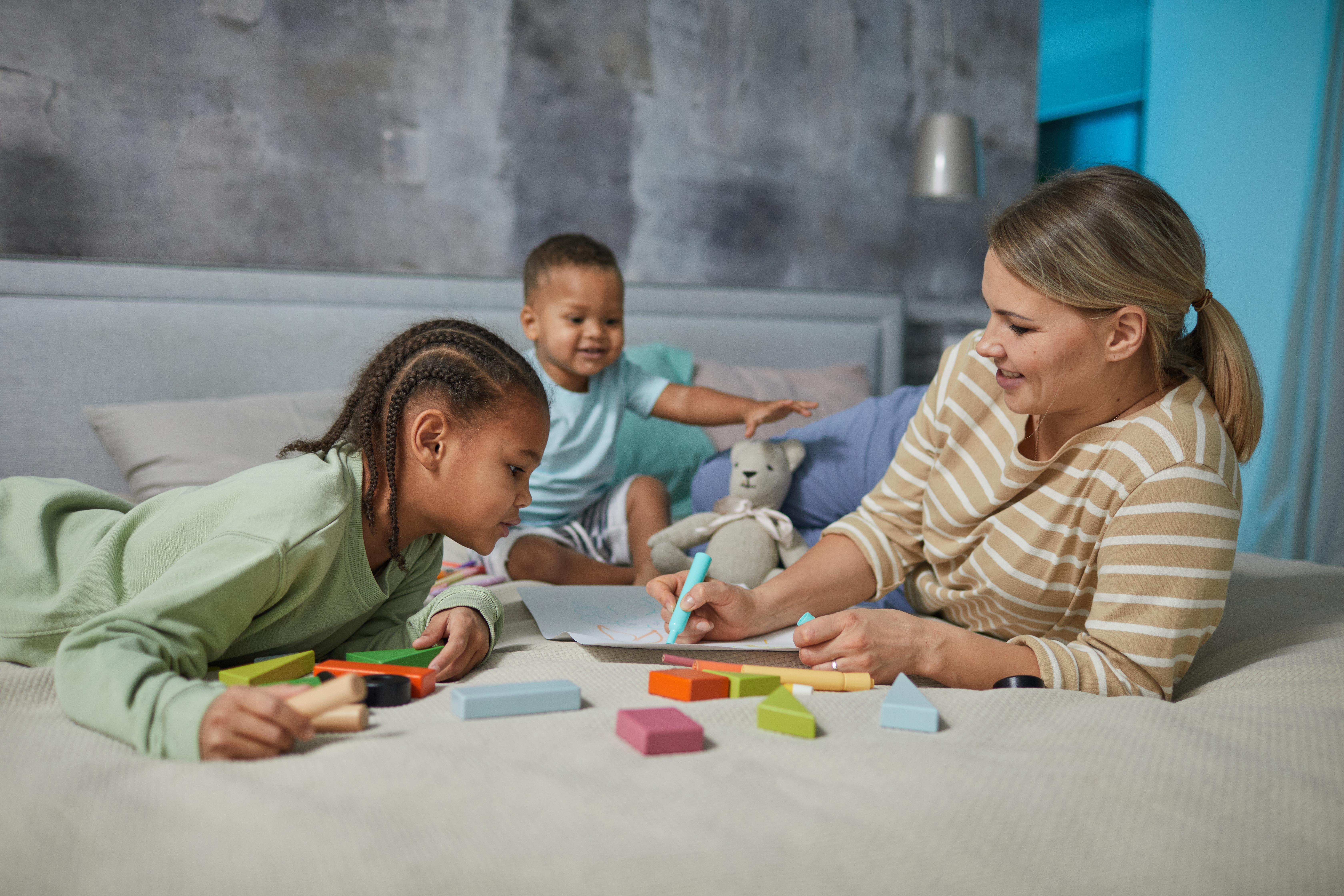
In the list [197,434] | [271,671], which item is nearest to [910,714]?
[271,671]

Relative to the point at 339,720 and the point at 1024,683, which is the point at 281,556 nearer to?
the point at 339,720

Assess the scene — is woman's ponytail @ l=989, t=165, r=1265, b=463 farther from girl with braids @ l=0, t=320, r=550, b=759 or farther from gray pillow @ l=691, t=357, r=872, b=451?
gray pillow @ l=691, t=357, r=872, b=451

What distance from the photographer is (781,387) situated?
7.44ft

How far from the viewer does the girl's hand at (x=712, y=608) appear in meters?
1.06

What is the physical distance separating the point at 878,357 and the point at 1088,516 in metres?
Answer: 1.80

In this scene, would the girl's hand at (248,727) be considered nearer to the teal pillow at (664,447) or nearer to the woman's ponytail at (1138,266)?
the woman's ponytail at (1138,266)

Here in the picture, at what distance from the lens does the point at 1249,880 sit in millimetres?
571

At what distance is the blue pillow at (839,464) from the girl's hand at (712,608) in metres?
0.55

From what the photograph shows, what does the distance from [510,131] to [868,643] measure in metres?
1.92

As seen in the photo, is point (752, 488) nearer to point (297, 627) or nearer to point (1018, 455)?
point (1018, 455)

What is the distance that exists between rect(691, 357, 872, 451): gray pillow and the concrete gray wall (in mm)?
551

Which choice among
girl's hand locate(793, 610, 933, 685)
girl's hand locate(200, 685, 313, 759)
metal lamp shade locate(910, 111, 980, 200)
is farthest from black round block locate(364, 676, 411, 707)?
metal lamp shade locate(910, 111, 980, 200)

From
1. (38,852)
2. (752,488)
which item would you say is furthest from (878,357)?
(38,852)

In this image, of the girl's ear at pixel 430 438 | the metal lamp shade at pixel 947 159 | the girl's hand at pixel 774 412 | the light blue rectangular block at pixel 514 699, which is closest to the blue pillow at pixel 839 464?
the girl's hand at pixel 774 412
